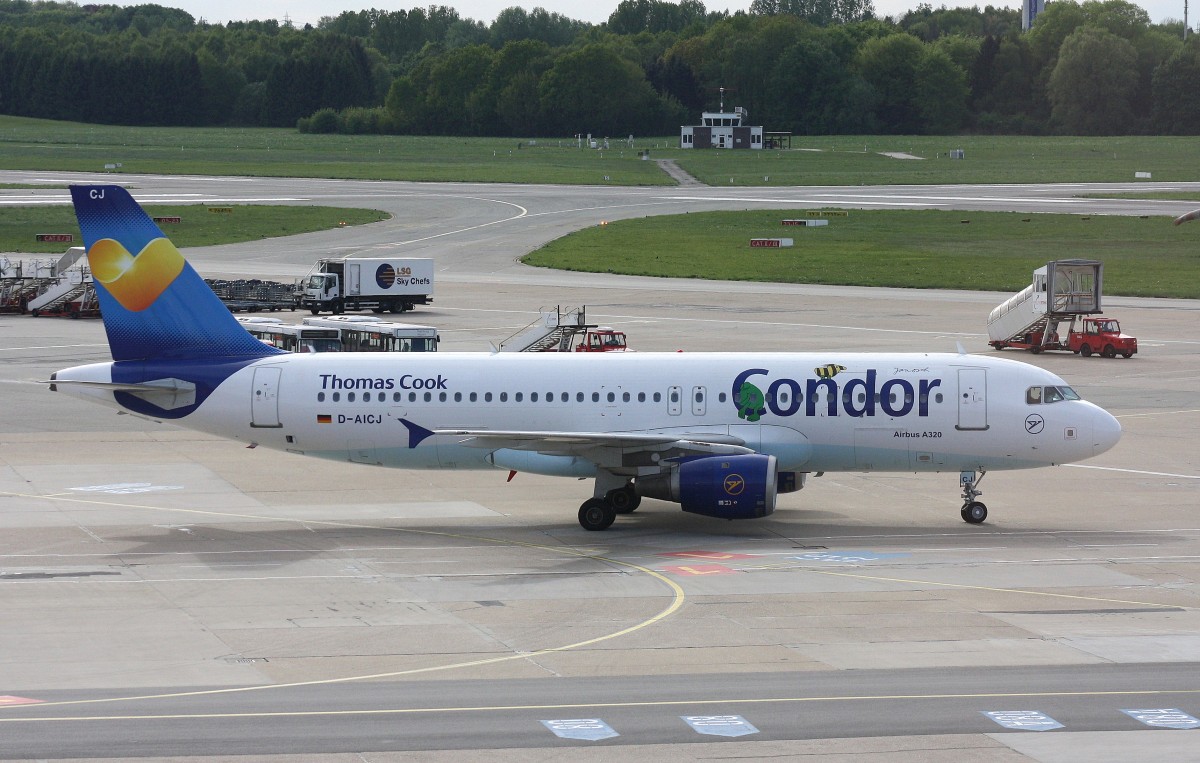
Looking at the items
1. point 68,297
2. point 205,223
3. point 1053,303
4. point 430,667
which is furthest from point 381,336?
point 205,223

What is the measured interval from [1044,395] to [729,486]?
30.2 feet

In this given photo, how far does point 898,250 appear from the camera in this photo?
11994 cm

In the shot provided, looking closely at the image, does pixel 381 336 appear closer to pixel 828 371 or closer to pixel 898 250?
pixel 828 371

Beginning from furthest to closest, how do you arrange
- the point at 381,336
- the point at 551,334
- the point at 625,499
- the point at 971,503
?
the point at 551,334 < the point at 381,336 < the point at 625,499 < the point at 971,503

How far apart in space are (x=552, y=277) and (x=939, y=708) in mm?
83251

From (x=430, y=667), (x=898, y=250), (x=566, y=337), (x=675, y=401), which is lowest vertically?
(x=430, y=667)

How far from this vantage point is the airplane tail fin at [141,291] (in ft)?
131

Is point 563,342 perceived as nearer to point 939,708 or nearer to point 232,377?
point 232,377

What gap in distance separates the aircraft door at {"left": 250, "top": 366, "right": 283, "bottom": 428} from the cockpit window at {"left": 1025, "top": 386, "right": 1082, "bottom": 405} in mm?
20424

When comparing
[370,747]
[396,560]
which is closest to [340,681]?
[370,747]

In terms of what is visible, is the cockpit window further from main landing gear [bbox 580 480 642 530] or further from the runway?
main landing gear [bbox 580 480 642 530]

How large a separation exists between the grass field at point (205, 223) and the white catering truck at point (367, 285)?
113 ft

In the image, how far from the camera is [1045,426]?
38719mm

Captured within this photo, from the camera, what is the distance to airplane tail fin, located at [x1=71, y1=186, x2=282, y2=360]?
39.9 meters
